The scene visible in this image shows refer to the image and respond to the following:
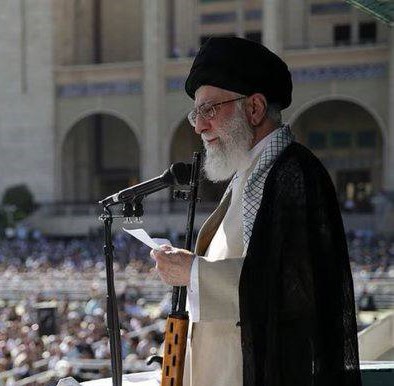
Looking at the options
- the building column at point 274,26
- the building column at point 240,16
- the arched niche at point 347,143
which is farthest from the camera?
the building column at point 240,16

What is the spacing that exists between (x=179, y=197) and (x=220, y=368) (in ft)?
2.08

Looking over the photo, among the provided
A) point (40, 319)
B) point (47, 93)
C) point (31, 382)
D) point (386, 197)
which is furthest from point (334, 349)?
point (47, 93)

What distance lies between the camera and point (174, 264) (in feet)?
8.18

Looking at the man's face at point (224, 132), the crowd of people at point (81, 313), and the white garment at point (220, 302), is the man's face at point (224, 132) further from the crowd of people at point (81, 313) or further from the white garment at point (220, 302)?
the crowd of people at point (81, 313)

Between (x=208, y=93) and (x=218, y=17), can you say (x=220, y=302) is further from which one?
(x=218, y=17)

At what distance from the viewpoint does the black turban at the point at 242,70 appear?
2619mm

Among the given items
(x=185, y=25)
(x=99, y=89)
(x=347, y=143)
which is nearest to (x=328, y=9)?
(x=347, y=143)

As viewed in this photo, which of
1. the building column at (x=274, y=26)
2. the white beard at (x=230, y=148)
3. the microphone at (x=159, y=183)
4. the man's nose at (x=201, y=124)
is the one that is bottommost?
the microphone at (x=159, y=183)

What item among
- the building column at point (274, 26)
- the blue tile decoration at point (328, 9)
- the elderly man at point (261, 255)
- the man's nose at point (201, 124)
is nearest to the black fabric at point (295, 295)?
the elderly man at point (261, 255)

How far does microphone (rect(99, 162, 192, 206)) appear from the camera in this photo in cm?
290

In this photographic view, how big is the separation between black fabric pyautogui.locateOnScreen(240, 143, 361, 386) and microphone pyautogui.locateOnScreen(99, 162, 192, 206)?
0.53 meters

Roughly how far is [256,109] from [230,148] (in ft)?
0.51

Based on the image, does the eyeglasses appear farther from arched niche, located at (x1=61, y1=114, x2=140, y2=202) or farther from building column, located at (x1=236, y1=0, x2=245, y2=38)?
arched niche, located at (x1=61, y1=114, x2=140, y2=202)

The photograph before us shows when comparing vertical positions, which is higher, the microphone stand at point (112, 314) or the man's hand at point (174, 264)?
the man's hand at point (174, 264)
